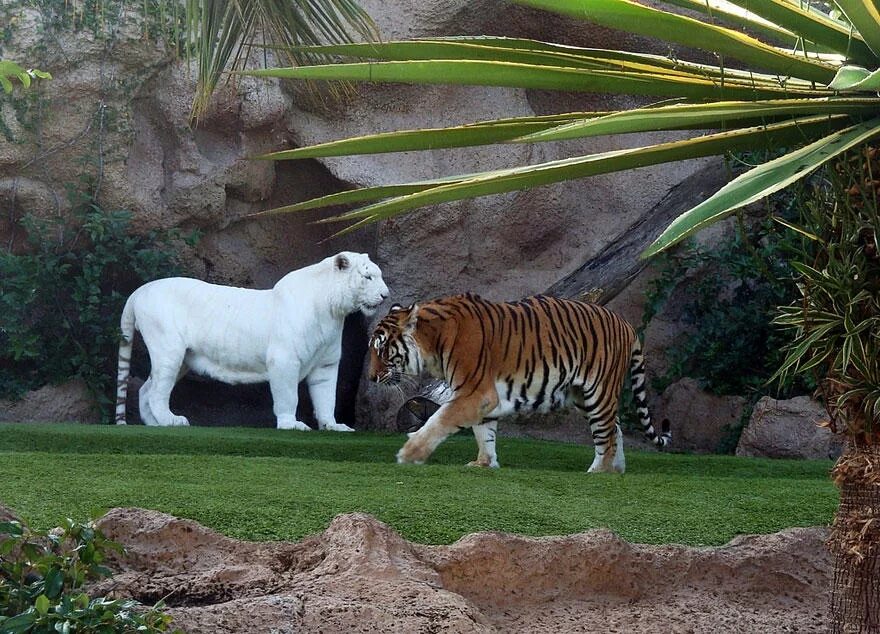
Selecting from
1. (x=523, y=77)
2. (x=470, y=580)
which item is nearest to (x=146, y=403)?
(x=470, y=580)

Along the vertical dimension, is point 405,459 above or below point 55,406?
above

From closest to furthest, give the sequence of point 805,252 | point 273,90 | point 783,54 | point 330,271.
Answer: point 783,54, point 805,252, point 330,271, point 273,90

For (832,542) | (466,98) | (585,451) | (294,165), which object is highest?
(466,98)

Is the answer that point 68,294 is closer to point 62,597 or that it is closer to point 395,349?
point 395,349

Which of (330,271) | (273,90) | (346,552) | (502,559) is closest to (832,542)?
(502,559)

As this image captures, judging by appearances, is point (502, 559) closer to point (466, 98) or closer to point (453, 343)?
point (453, 343)

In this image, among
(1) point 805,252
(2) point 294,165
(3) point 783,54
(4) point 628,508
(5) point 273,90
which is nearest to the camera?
(3) point 783,54

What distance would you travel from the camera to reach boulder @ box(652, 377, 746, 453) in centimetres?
858

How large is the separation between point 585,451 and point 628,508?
2.88 m

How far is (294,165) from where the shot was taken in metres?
9.30

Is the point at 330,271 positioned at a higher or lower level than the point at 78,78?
lower

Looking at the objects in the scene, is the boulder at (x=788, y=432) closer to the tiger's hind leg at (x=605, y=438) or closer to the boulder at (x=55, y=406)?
the tiger's hind leg at (x=605, y=438)

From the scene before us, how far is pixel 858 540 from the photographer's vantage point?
263cm

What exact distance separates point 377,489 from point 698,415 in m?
4.87
